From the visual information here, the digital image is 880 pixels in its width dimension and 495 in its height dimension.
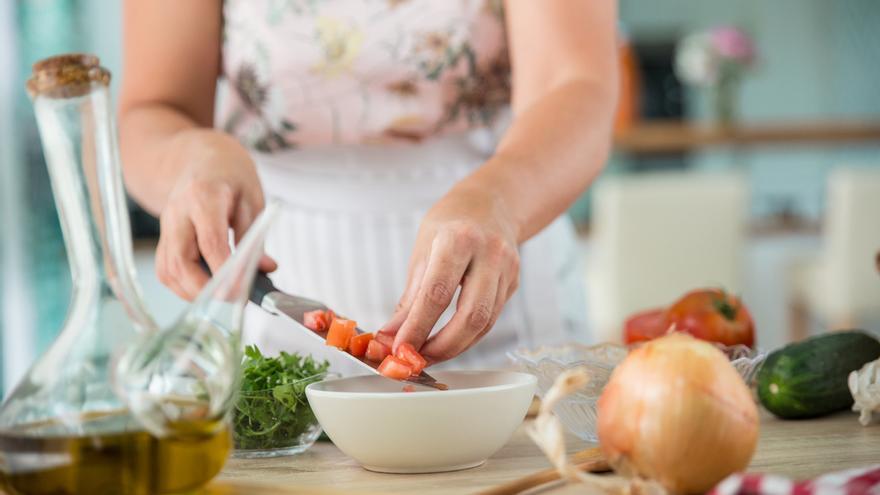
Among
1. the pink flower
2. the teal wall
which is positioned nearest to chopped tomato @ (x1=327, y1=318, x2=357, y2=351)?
the pink flower

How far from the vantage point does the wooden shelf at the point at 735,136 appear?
4.05 m

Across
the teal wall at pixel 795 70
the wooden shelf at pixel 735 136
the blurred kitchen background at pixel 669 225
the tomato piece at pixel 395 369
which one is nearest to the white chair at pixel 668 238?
the blurred kitchen background at pixel 669 225

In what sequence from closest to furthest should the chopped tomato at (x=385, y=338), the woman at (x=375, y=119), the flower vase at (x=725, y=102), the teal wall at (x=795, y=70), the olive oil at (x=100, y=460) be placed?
the olive oil at (x=100, y=460), the chopped tomato at (x=385, y=338), the woman at (x=375, y=119), the flower vase at (x=725, y=102), the teal wall at (x=795, y=70)

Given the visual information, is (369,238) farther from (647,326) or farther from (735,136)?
(735,136)

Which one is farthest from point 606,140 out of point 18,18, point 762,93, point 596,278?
point 762,93

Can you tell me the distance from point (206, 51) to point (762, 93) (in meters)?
6.10

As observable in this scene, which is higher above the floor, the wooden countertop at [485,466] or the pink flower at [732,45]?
the pink flower at [732,45]

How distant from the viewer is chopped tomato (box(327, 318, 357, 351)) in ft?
2.55

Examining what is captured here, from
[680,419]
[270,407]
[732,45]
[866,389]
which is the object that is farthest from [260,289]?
[732,45]

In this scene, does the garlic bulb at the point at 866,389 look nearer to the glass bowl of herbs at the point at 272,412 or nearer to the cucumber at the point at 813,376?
the cucumber at the point at 813,376

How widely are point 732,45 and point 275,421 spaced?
12.3 ft

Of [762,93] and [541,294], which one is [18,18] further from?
[762,93]

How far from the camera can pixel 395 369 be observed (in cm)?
73

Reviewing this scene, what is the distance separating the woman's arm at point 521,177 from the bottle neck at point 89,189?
0.77 ft
